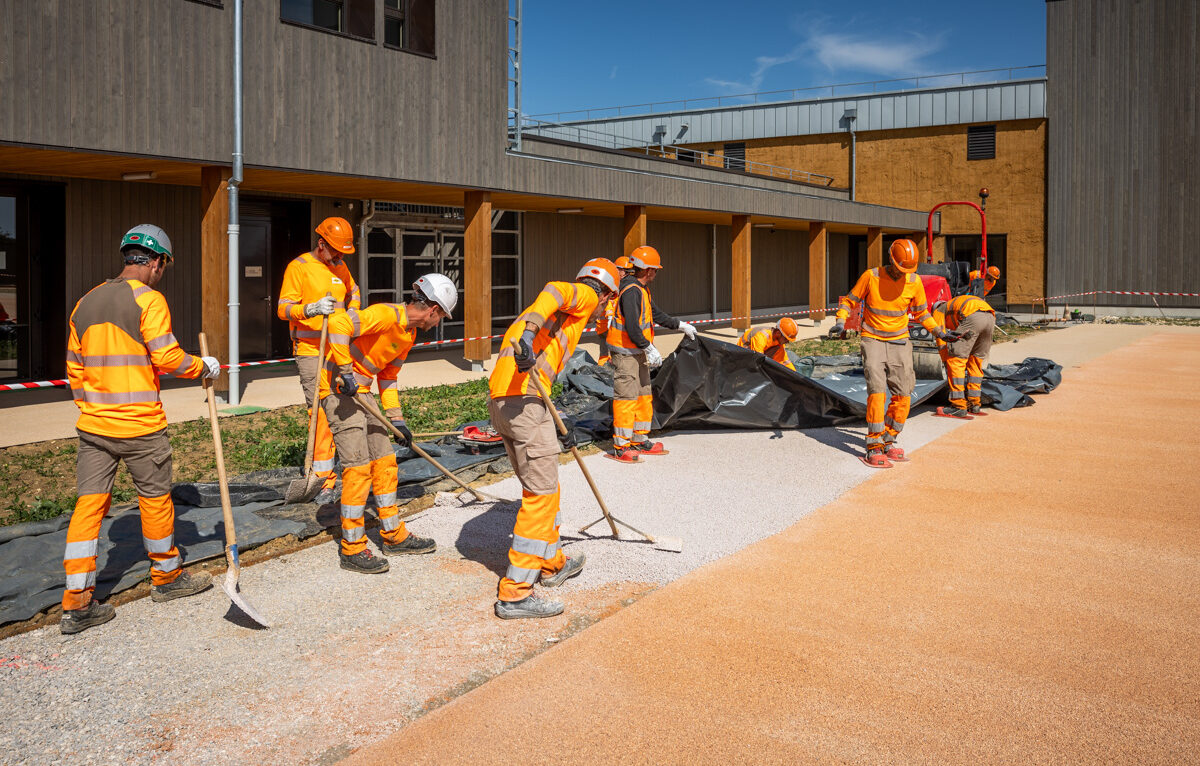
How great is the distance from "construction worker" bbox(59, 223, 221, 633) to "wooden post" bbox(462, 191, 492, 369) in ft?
34.4

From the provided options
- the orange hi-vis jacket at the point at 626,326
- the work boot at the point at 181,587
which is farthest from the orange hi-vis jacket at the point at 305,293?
the orange hi-vis jacket at the point at 626,326

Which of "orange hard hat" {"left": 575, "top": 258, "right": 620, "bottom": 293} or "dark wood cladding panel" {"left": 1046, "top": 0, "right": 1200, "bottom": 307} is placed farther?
"dark wood cladding panel" {"left": 1046, "top": 0, "right": 1200, "bottom": 307}

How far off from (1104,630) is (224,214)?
1104cm

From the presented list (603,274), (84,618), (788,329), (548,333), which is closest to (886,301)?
(788,329)

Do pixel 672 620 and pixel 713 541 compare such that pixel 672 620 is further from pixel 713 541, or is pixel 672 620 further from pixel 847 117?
pixel 847 117

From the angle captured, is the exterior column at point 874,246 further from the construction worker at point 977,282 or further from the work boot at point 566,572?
the work boot at point 566,572

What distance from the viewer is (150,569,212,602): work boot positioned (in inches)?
200

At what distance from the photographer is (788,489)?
7.73m

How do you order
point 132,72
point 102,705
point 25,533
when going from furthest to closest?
point 132,72
point 25,533
point 102,705

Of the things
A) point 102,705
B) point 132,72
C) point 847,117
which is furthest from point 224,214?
point 847,117

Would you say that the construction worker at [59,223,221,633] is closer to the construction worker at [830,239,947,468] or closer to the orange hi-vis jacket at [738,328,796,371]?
the construction worker at [830,239,947,468]

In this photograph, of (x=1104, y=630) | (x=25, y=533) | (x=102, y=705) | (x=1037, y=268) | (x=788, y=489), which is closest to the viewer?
(x=102, y=705)

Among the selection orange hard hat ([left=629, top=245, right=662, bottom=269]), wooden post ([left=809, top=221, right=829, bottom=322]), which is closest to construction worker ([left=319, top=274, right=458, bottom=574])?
orange hard hat ([left=629, top=245, right=662, bottom=269])

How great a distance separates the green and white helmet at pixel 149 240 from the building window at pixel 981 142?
36.6 meters
